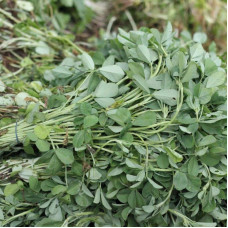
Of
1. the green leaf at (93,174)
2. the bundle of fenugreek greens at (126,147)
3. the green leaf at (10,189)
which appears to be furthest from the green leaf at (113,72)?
the green leaf at (10,189)

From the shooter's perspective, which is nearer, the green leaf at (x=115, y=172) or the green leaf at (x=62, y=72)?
the green leaf at (x=115, y=172)

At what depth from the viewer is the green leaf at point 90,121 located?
0.75 metres

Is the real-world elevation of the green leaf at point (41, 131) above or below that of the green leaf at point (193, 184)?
above

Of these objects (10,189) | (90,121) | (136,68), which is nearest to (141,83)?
(136,68)

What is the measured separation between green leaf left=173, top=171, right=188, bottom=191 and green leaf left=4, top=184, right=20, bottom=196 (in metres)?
0.37

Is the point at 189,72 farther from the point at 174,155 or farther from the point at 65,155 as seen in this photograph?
the point at 65,155

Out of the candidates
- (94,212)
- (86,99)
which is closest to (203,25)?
(86,99)

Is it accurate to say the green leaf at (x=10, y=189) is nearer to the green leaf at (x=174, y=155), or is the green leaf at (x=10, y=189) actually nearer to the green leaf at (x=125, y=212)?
the green leaf at (x=125, y=212)

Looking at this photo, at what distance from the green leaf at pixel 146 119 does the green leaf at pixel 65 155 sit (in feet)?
0.52

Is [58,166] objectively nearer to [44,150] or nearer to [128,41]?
[44,150]

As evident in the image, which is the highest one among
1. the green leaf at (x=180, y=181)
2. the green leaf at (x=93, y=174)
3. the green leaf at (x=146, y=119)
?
the green leaf at (x=146, y=119)

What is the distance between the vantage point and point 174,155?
737 mm

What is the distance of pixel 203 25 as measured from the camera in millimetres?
1640

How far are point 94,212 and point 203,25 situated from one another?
3.75 ft
